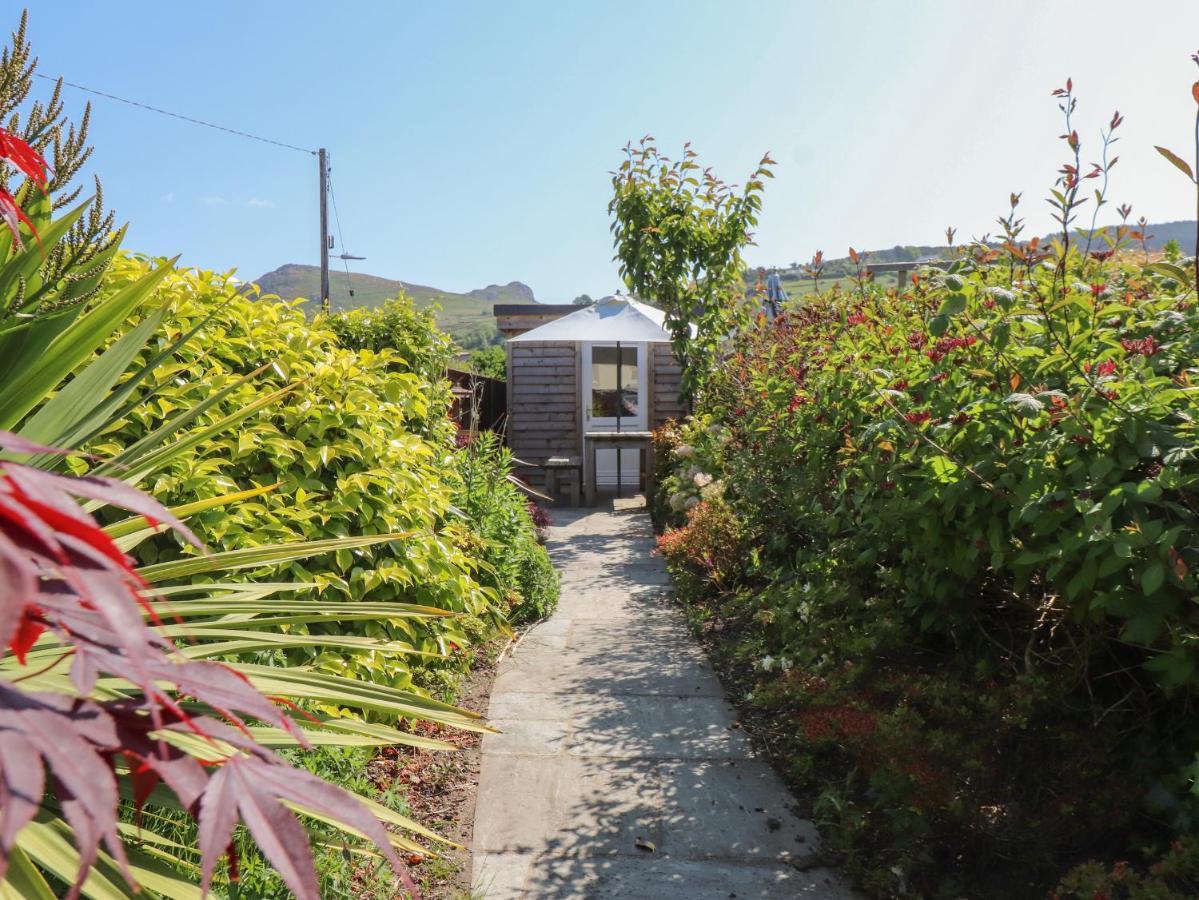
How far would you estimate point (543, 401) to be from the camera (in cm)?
1261

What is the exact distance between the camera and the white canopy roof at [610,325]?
1120 centimetres

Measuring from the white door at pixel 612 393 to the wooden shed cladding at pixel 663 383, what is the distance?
0.50ft

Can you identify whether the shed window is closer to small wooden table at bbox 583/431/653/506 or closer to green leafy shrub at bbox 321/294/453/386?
small wooden table at bbox 583/431/653/506

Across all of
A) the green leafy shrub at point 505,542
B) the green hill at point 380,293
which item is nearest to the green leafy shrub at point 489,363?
the green leafy shrub at point 505,542

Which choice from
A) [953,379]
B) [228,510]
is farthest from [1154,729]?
[228,510]

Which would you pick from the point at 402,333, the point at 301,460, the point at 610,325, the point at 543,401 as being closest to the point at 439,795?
the point at 301,460

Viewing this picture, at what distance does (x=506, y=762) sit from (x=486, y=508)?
2367mm

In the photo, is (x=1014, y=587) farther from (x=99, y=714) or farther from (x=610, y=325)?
(x=610, y=325)

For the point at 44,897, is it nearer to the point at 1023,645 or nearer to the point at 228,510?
the point at 228,510

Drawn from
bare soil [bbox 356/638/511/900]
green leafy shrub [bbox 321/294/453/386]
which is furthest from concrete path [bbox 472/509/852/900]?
green leafy shrub [bbox 321/294/453/386]

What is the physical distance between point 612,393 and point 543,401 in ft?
3.74

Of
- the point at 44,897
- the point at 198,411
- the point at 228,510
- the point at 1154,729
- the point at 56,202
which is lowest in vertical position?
the point at 1154,729

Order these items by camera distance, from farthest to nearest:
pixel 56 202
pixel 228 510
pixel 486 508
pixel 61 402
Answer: pixel 486 508 < pixel 228 510 < pixel 56 202 < pixel 61 402

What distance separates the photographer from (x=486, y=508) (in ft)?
18.6
